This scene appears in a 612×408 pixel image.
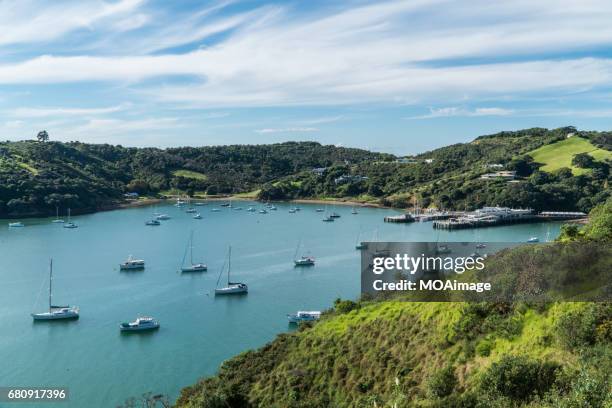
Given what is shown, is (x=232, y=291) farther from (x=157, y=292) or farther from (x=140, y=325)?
(x=140, y=325)

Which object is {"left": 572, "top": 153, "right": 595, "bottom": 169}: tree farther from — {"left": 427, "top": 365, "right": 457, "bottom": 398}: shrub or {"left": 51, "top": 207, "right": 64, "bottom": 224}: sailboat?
{"left": 427, "top": 365, "right": 457, "bottom": 398}: shrub

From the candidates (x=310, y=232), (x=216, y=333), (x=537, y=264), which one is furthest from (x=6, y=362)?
(x=310, y=232)

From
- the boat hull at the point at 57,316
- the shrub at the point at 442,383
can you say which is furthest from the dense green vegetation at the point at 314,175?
the shrub at the point at 442,383

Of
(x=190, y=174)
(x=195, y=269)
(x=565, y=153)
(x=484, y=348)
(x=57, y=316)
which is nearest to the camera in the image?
(x=484, y=348)

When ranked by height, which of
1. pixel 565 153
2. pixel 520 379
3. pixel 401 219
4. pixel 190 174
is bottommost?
pixel 401 219

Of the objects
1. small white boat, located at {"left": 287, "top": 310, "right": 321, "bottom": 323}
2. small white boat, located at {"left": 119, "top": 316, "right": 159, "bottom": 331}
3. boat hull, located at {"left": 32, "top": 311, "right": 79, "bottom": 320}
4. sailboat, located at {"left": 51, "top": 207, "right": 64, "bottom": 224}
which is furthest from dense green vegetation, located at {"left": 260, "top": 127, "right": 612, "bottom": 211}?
boat hull, located at {"left": 32, "top": 311, "right": 79, "bottom": 320}

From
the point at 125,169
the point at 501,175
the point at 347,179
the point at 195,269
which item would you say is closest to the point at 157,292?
the point at 195,269

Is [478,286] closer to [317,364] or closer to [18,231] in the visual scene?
[317,364]
